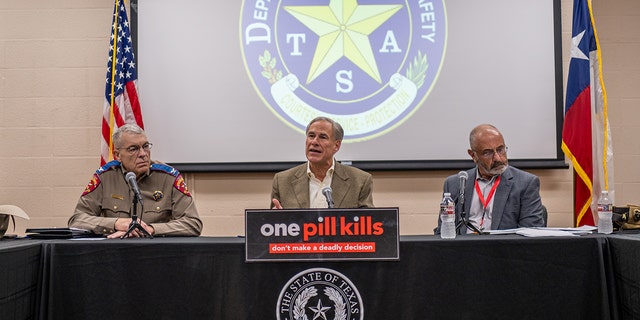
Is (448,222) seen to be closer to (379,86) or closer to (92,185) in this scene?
(92,185)

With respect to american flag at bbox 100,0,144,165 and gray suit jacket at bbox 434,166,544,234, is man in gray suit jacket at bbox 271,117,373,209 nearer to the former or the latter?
gray suit jacket at bbox 434,166,544,234

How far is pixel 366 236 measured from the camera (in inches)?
76.7

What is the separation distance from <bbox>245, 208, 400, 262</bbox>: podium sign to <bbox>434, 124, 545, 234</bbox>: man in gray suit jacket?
3.16ft

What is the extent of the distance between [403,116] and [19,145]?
8.14 ft

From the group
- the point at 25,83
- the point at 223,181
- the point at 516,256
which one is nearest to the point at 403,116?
the point at 223,181

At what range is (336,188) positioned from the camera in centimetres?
309

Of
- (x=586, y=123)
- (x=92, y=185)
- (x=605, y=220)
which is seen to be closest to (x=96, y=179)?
(x=92, y=185)

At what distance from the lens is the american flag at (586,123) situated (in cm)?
364

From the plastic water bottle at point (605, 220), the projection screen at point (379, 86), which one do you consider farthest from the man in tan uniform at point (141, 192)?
the plastic water bottle at point (605, 220)

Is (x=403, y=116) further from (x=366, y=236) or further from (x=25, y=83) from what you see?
(x=25, y=83)

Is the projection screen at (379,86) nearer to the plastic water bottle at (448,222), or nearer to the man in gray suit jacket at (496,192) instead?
the man in gray suit jacket at (496,192)

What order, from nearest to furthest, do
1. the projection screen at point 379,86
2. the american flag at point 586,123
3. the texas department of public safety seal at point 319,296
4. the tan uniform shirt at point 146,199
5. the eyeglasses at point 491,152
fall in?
the texas department of public safety seal at point 319,296 → the tan uniform shirt at point 146,199 → the eyeglasses at point 491,152 → the american flag at point 586,123 → the projection screen at point 379,86

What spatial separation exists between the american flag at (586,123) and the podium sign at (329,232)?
2.15 m

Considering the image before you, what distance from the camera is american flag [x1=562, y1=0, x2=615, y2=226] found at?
364 centimetres
